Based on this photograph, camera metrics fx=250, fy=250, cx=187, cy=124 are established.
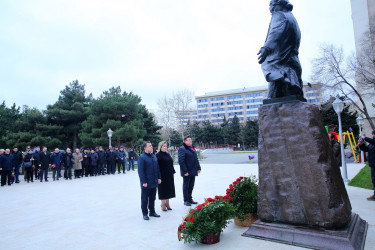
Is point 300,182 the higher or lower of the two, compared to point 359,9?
lower

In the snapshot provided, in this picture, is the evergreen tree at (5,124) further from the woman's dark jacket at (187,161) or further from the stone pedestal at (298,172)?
the stone pedestal at (298,172)

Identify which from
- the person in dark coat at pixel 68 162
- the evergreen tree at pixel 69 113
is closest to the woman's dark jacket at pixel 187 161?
the person in dark coat at pixel 68 162

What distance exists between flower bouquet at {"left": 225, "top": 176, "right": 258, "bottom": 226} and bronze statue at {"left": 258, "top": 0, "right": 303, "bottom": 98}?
1.82 metres

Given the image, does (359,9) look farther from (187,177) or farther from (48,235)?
(48,235)

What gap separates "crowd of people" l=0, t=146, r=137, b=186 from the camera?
503 inches

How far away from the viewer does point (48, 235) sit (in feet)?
15.8

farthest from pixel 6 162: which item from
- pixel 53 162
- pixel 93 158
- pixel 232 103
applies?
pixel 232 103

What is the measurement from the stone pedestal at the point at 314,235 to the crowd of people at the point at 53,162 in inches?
515

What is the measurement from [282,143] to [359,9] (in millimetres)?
41907

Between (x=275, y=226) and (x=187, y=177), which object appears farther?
(x=187, y=177)

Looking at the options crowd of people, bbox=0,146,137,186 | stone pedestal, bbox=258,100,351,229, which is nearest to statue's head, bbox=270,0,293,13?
stone pedestal, bbox=258,100,351,229

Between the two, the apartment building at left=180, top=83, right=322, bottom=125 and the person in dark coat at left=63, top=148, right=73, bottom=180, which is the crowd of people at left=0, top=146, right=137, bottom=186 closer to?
the person in dark coat at left=63, top=148, right=73, bottom=180

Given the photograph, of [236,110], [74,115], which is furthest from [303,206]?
[236,110]

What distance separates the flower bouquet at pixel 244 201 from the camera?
15.1 ft
